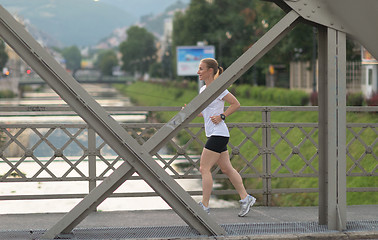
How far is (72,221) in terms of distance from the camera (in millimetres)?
5984

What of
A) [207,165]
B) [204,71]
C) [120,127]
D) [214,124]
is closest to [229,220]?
[207,165]

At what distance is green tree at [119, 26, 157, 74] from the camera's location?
174m

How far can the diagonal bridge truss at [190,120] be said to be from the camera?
5.79 metres

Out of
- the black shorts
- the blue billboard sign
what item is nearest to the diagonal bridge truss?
the black shorts

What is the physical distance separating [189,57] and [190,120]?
46124 millimetres

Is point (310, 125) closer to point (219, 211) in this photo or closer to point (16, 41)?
point (219, 211)

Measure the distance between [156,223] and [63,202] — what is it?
547 cm

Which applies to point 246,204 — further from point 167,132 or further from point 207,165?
point 167,132

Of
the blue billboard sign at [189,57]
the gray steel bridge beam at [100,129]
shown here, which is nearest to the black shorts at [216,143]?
the gray steel bridge beam at [100,129]

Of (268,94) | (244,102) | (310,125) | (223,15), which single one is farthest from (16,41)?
(223,15)

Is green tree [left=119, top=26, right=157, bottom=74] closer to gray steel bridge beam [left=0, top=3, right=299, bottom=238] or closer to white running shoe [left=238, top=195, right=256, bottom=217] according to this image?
white running shoe [left=238, top=195, right=256, bottom=217]

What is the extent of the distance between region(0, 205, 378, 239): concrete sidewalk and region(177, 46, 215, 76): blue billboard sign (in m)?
40.7

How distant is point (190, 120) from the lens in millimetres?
6062

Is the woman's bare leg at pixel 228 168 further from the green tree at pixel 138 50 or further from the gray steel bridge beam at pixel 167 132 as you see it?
the green tree at pixel 138 50
